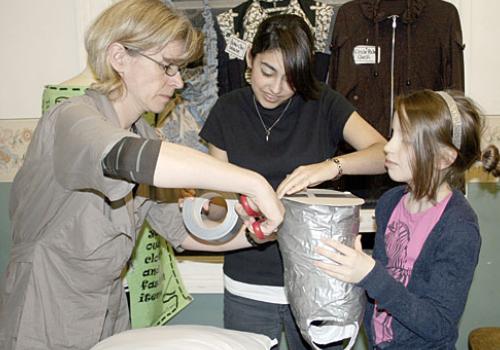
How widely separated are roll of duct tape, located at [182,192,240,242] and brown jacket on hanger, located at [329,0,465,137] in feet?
3.10

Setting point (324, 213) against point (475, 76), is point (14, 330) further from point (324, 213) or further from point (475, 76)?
point (475, 76)

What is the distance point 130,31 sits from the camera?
1.24 meters

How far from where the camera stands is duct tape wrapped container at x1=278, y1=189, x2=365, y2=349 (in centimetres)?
121

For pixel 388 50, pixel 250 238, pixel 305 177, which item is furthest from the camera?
pixel 388 50

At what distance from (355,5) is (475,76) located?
22.8 inches

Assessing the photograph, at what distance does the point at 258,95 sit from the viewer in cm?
173

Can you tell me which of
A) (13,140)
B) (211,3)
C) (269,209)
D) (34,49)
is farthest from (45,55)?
(269,209)

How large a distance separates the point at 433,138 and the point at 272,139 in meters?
0.51

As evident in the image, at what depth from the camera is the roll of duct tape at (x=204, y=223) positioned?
147 cm

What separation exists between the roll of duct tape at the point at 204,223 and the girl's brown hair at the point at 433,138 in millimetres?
463

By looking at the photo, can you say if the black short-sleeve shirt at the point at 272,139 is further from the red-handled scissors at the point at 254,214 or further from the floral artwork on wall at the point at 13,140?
the floral artwork on wall at the point at 13,140

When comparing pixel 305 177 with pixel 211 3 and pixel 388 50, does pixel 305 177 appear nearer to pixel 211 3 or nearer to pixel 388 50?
pixel 388 50

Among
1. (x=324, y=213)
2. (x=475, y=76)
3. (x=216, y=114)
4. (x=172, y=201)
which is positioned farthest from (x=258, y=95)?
(x=475, y=76)

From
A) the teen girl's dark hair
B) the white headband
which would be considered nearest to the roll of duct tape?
the teen girl's dark hair
